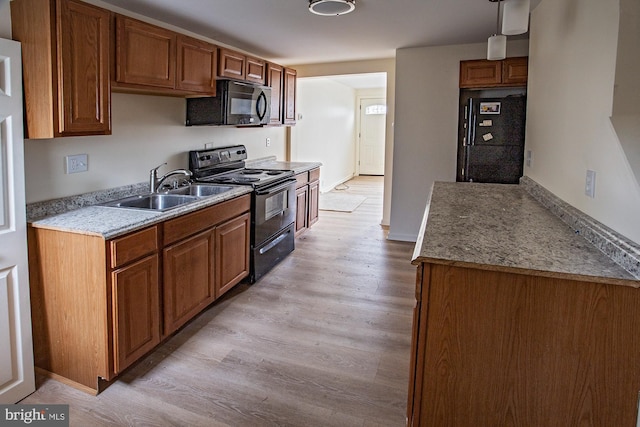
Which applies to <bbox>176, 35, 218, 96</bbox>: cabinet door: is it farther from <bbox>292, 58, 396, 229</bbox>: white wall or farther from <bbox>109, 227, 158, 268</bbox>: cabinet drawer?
<bbox>292, 58, 396, 229</bbox>: white wall

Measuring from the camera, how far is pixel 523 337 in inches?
52.1

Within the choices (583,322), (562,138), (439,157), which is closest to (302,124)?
(439,157)

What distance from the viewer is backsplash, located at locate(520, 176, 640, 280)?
127 centimetres

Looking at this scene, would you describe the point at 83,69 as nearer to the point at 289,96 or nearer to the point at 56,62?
the point at 56,62

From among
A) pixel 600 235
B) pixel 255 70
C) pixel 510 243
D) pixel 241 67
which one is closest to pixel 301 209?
pixel 255 70

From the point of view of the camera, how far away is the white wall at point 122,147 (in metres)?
2.42

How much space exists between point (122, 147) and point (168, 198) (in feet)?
1.54

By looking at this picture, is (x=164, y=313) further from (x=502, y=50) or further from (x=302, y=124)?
(x=302, y=124)

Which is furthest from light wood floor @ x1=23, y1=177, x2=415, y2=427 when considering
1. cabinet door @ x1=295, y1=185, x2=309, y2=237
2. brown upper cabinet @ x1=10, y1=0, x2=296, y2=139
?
brown upper cabinet @ x1=10, y1=0, x2=296, y2=139

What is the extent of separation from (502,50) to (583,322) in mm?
1943

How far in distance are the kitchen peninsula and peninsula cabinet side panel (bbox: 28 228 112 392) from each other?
1.50m

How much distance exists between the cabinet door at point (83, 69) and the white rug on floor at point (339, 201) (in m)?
4.71

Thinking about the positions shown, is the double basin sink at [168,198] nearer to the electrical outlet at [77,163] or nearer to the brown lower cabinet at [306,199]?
the electrical outlet at [77,163]

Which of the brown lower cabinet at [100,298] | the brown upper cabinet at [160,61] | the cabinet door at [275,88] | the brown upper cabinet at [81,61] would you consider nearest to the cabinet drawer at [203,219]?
the brown lower cabinet at [100,298]
